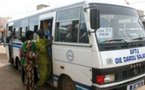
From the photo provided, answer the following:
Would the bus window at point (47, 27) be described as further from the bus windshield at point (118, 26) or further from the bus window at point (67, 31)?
the bus windshield at point (118, 26)

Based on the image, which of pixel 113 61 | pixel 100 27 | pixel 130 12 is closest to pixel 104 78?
pixel 113 61

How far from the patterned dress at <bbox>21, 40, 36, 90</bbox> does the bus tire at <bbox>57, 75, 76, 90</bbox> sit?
1.01 m

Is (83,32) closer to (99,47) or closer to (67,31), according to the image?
(99,47)

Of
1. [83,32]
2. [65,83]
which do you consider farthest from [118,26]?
[65,83]

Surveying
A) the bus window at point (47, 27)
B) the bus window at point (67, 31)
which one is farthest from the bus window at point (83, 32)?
the bus window at point (47, 27)

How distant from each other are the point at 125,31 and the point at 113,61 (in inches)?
39.0

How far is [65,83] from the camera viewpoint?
6.11 meters

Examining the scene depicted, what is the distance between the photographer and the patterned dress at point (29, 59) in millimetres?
6583

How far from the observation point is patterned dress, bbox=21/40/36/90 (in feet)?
21.6

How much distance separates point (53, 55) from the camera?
648 centimetres

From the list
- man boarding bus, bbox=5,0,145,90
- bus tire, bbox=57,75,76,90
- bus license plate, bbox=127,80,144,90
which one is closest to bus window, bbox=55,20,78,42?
man boarding bus, bbox=5,0,145,90

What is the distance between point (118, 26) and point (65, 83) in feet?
6.75

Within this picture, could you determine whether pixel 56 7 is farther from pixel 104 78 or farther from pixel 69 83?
pixel 104 78

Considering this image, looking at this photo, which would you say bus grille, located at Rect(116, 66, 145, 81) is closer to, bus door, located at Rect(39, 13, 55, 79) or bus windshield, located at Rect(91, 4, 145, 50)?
bus windshield, located at Rect(91, 4, 145, 50)
